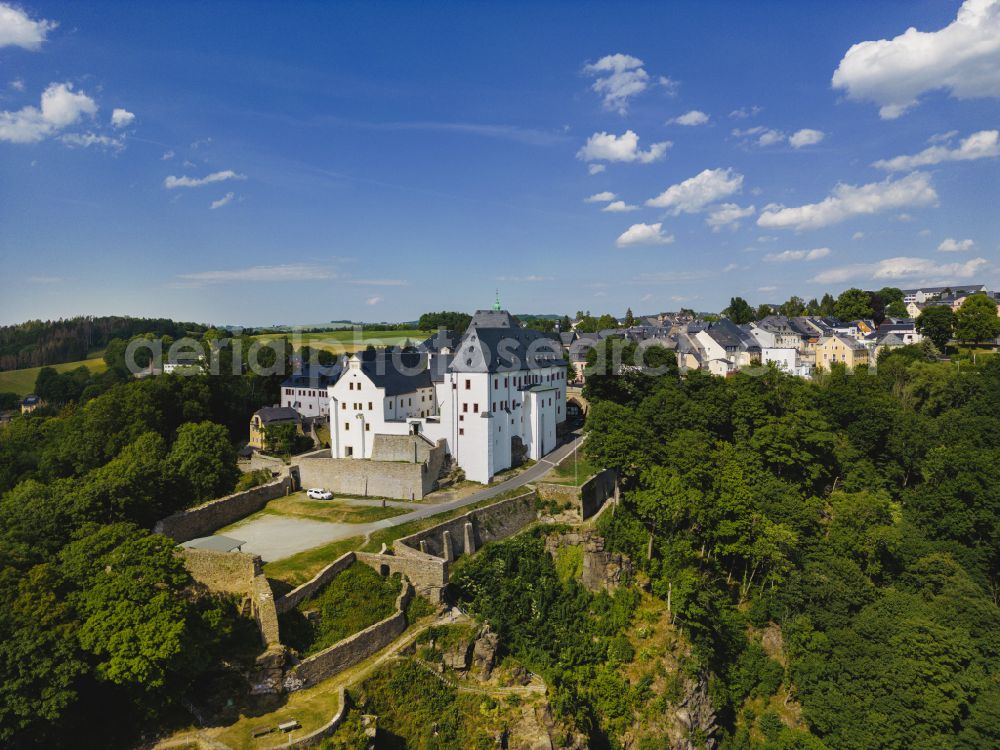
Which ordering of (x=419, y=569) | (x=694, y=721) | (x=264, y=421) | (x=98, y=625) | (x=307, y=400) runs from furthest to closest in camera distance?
1. (x=307, y=400)
2. (x=264, y=421)
3. (x=694, y=721)
4. (x=419, y=569)
5. (x=98, y=625)

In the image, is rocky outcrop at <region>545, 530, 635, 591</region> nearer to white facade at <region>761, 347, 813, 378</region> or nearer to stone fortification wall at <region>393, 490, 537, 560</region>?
stone fortification wall at <region>393, 490, 537, 560</region>

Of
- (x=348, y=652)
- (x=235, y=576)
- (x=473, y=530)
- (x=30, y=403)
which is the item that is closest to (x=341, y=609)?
(x=348, y=652)

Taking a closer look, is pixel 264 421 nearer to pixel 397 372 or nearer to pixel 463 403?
pixel 397 372

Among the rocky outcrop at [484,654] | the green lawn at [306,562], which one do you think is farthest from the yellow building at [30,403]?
the rocky outcrop at [484,654]

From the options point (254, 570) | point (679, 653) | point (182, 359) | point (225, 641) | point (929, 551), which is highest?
point (182, 359)

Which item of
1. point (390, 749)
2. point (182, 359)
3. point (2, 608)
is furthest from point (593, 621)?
point (182, 359)

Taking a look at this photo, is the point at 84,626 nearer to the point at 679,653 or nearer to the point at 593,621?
the point at 593,621

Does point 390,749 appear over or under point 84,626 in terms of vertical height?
under
